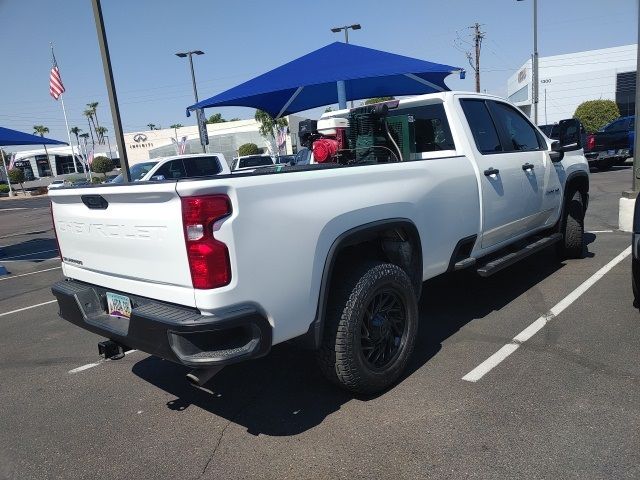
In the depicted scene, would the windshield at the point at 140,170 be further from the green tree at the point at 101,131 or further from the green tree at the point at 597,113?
the green tree at the point at 101,131

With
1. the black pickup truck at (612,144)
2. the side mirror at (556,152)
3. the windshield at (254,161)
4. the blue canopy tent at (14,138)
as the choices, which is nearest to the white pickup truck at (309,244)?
the side mirror at (556,152)

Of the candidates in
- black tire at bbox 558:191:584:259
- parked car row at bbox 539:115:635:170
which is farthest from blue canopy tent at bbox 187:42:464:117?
parked car row at bbox 539:115:635:170

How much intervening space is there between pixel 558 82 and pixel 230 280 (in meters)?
60.9

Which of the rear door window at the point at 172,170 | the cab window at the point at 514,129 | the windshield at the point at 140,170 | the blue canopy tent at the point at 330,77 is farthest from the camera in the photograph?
the windshield at the point at 140,170

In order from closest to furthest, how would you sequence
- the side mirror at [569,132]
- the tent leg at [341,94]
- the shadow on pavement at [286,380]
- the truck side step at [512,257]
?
the shadow on pavement at [286,380] → the truck side step at [512,257] → the side mirror at [569,132] → the tent leg at [341,94]

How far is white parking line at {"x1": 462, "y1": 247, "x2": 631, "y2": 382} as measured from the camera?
3.61 m

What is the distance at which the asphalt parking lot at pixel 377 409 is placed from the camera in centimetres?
269

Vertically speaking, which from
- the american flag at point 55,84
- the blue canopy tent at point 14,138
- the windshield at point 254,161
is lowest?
the windshield at point 254,161

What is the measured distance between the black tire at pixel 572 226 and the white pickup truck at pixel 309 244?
1.74 metres

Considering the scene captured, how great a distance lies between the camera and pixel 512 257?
4629mm

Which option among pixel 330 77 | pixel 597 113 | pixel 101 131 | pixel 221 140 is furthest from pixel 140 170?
pixel 101 131

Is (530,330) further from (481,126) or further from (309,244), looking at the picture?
(309,244)

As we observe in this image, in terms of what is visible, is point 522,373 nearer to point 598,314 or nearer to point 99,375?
point 598,314

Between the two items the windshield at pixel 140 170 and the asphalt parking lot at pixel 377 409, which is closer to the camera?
the asphalt parking lot at pixel 377 409
